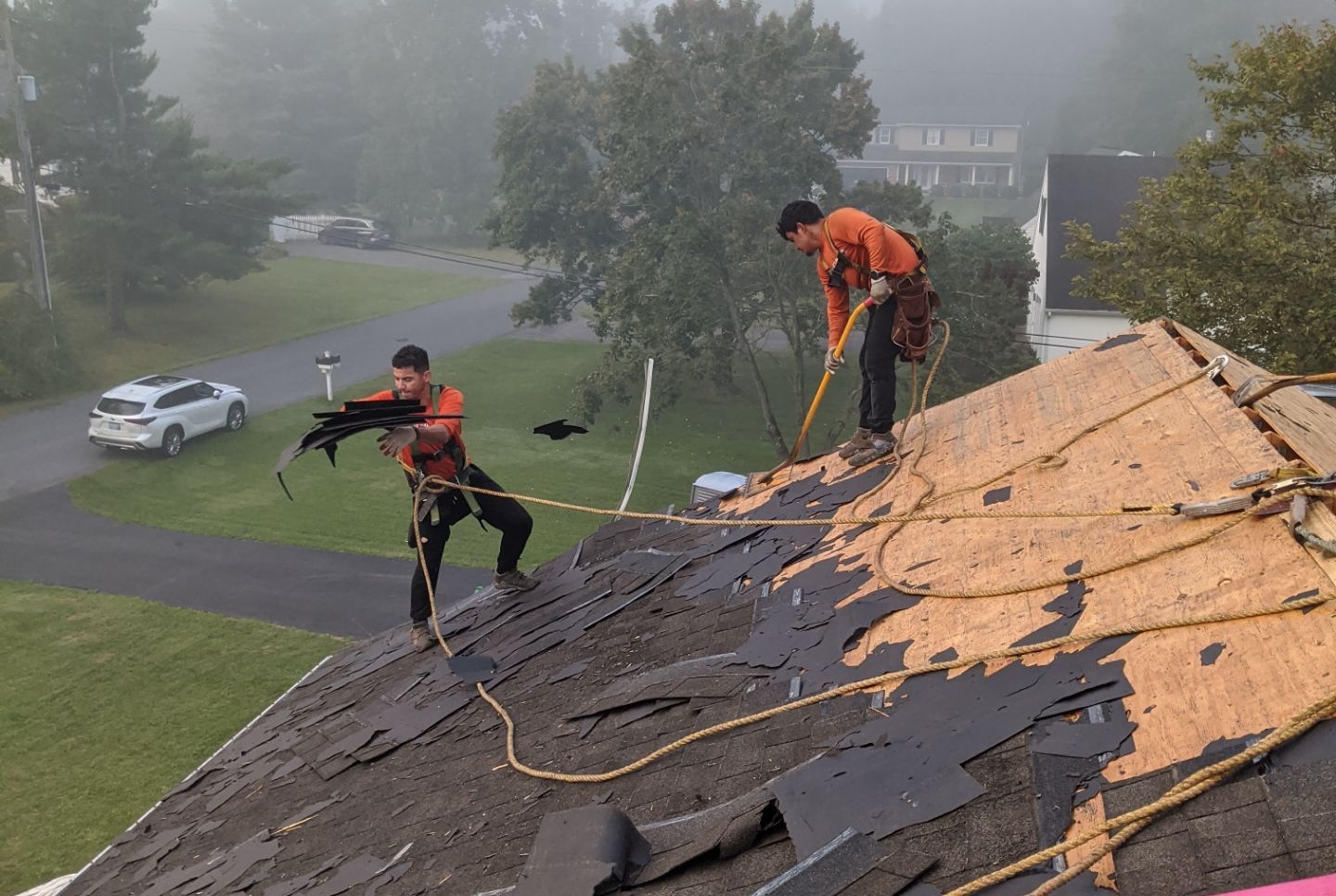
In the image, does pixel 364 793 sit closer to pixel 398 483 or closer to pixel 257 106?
pixel 398 483

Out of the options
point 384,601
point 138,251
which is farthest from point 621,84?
point 138,251

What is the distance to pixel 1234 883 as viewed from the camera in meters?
2.30

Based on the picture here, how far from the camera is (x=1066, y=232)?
26812mm

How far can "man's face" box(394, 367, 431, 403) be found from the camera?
6305 millimetres

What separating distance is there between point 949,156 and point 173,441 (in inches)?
2604

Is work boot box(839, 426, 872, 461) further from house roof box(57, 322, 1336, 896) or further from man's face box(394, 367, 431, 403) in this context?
man's face box(394, 367, 431, 403)

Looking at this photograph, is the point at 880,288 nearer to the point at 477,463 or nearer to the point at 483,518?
the point at 483,518

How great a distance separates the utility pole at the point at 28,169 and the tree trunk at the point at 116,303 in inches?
126

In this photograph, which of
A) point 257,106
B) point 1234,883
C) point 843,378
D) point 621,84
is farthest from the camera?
point 257,106

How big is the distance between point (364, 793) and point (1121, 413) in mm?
4280

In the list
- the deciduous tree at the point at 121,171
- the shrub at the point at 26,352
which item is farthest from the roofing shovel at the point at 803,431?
the deciduous tree at the point at 121,171

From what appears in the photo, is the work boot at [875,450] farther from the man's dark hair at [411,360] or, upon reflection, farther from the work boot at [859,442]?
the man's dark hair at [411,360]

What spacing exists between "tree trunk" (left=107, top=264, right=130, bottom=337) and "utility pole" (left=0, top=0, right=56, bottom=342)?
3206 millimetres

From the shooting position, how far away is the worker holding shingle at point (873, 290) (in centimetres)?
656
